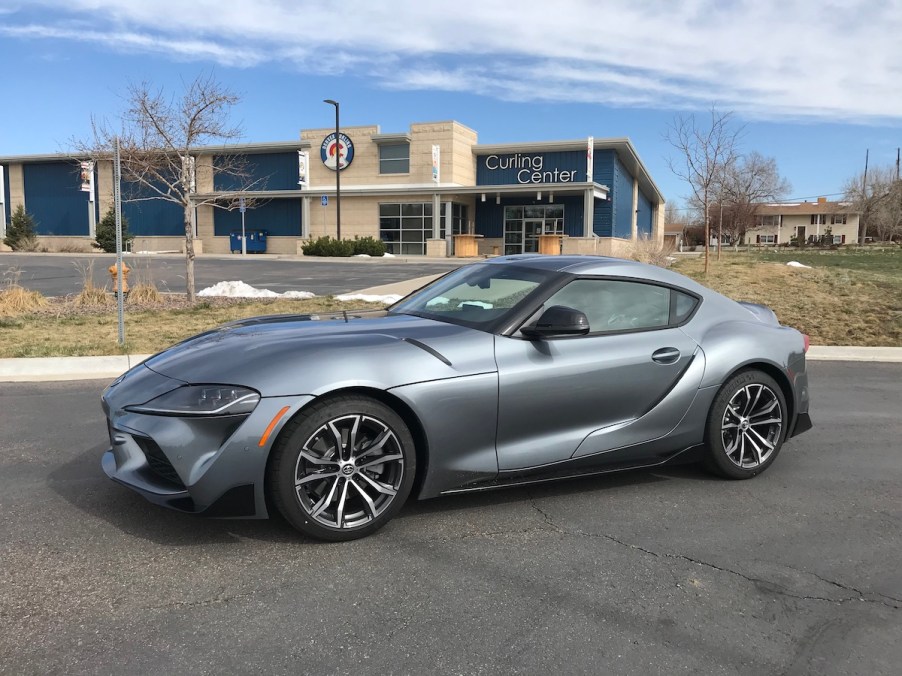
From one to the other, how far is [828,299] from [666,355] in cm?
1363

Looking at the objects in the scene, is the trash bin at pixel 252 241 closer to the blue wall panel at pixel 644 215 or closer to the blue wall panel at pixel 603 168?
the blue wall panel at pixel 603 168

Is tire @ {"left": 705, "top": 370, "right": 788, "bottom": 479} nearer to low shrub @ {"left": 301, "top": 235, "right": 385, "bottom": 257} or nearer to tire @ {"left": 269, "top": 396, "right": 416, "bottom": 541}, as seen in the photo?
tire @ {"left": 269, "top": 396, "right": 416, "bottom": 541}

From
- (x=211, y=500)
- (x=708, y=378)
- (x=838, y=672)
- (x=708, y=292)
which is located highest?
(x=708, y=292)

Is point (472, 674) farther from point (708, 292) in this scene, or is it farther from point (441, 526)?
point (708, 292)

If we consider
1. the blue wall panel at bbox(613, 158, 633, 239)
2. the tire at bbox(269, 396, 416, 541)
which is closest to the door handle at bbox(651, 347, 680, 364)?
the tire at bbox(269, 396, 416, 541)

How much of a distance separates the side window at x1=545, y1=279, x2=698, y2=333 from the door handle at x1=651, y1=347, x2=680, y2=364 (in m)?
0.19

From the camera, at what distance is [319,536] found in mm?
3551

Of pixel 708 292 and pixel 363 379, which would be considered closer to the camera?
pixel 363 379

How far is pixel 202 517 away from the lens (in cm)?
351

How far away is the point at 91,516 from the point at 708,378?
143 inches

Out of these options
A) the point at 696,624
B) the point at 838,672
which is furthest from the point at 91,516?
the point at 838,672

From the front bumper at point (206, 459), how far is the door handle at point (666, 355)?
2.10 meters

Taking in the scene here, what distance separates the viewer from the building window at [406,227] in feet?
141

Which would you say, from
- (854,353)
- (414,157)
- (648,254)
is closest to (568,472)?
(854,353)
